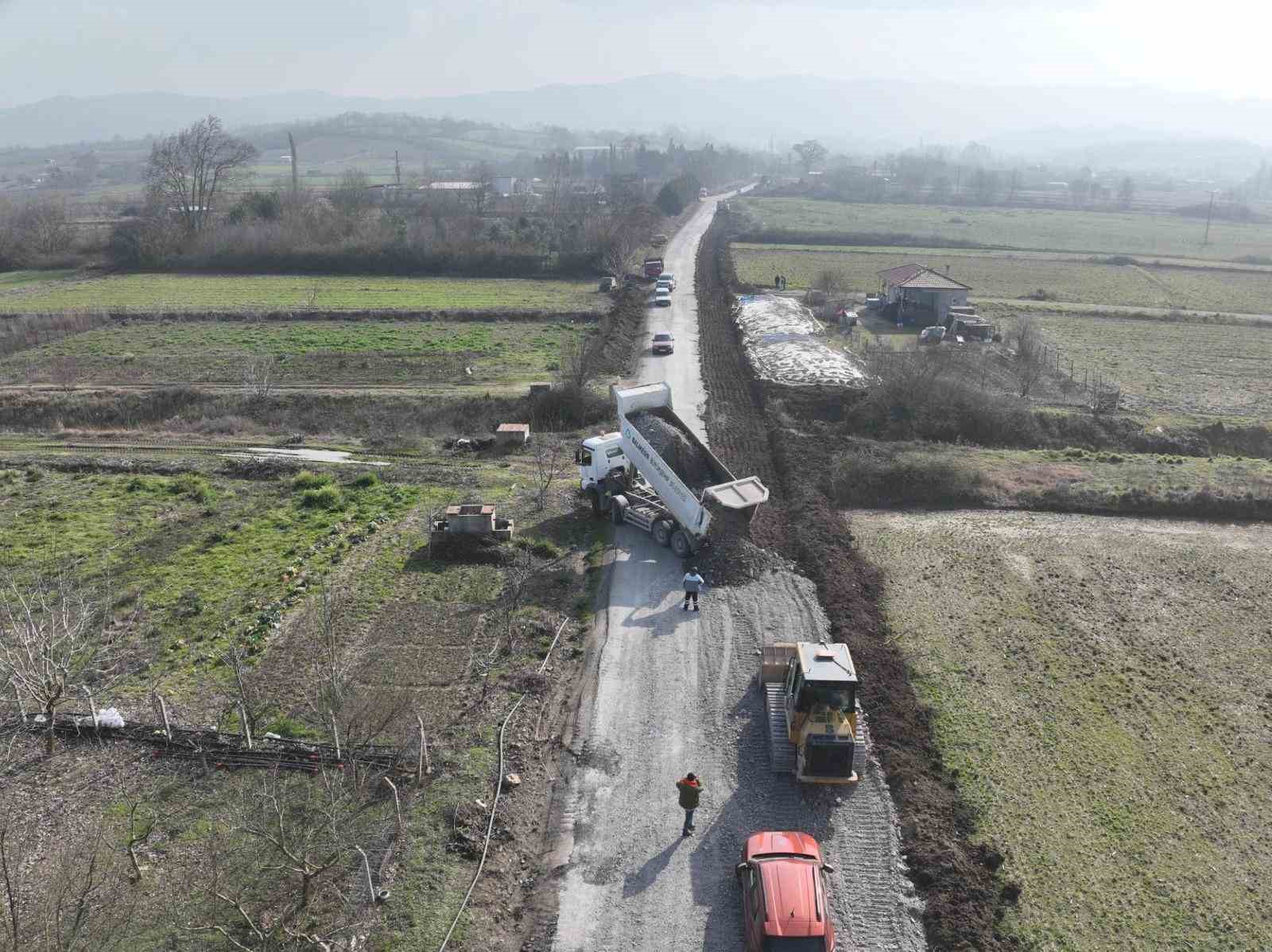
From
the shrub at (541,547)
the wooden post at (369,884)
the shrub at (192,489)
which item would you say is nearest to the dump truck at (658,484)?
the shrub at (541,547)

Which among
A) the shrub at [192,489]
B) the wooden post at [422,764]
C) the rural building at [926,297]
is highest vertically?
the rural building at [926,297]

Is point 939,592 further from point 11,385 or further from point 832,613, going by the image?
point 11,385

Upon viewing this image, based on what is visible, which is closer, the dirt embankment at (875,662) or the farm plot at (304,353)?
the dirt embankment at (875,662)

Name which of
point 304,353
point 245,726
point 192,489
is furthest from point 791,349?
point 245,726

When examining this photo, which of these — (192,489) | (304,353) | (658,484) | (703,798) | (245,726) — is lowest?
(703,798)

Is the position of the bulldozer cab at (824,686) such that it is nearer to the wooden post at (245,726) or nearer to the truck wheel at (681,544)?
the truck wheel at (681,544)

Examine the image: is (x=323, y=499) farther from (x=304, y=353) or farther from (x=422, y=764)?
(x=304, y=353)
